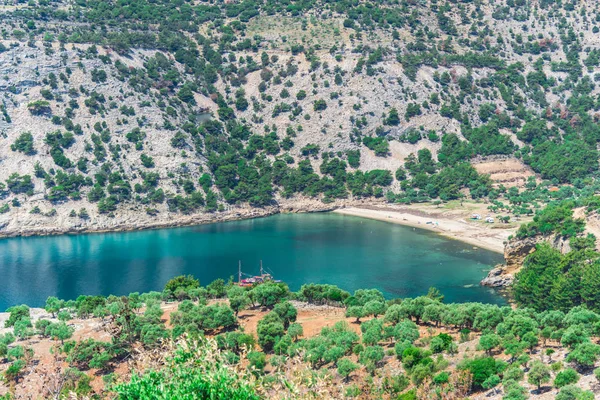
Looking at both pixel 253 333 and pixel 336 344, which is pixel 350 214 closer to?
pixel 253 333

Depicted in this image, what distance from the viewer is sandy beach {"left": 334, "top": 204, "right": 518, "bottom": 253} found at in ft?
361

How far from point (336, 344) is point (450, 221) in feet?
267

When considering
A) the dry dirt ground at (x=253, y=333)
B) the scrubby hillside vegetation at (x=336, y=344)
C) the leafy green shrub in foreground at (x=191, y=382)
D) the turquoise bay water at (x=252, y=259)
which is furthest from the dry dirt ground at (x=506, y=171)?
the leafy green shrub in foreground at (x=191, y=382)

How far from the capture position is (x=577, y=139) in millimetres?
156500

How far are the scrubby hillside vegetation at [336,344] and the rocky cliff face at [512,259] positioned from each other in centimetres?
2525

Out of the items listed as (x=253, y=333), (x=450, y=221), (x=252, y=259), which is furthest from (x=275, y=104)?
(x=253, y=333)

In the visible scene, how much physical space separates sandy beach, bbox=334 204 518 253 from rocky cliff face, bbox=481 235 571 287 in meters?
15.5

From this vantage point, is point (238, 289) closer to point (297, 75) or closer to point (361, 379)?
point (361, 379)

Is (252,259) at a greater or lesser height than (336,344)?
lesser

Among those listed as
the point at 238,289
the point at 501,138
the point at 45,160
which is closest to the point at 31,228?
the point at 45,160

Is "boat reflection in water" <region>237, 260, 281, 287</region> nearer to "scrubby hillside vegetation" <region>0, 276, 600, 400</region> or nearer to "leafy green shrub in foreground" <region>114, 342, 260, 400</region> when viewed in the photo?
"scrubby hillside vegetation" <region>0, 276, 600, 400</region>

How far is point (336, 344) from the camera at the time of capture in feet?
154

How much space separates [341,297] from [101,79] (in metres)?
104

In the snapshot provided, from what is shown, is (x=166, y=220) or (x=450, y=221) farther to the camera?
(x=166, y=220)
